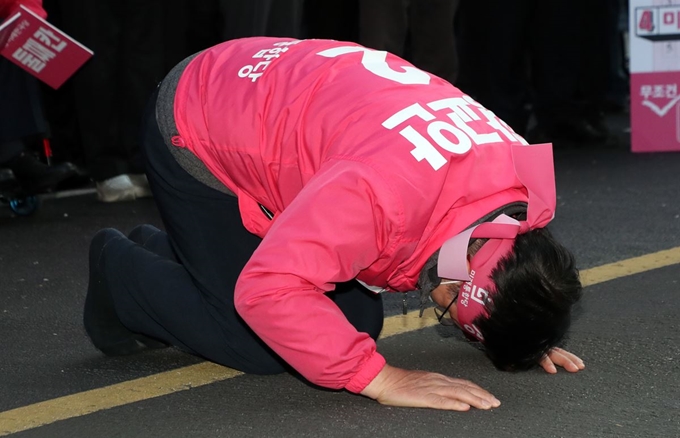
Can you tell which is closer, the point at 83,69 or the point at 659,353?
the point at 659,353

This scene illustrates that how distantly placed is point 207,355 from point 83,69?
274cm

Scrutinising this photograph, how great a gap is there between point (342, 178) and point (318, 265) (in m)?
0.18

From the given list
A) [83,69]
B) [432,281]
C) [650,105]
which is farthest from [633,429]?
[650,105]

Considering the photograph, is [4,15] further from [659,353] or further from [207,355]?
[659,353]

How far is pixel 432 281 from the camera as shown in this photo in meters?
2.52

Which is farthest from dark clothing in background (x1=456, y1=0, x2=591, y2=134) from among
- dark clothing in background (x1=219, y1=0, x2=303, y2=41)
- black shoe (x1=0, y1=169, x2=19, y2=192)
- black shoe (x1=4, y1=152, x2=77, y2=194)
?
black shoe (x1=0, y1=169, x2=19, y2=192)

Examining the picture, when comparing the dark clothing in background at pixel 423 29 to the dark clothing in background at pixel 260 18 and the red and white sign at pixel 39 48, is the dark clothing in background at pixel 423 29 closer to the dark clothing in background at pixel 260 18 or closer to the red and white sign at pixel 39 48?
the dark clothing in background at pixel 260 18

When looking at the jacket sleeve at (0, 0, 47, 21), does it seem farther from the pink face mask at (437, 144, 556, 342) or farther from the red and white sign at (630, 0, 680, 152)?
the red and white sign at (630, 0, 680, 152)

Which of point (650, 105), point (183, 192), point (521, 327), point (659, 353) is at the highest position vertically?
point (183, 192)

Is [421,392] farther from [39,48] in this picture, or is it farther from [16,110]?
[16,110]

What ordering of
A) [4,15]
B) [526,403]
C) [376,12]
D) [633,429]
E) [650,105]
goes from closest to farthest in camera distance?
[633,429], [526,403], [4,15], [376,12], [650,105]

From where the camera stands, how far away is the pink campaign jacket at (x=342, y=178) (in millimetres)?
2289

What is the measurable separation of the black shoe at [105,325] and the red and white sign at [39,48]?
1709 millimetres

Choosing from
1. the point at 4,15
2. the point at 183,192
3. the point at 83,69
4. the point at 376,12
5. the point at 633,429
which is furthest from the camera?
the point at 376,12
